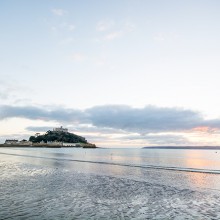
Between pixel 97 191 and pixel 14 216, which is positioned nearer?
pixel 14 216

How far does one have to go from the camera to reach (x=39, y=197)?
28672 millimetres

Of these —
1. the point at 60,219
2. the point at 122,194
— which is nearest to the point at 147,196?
the point at 122,194

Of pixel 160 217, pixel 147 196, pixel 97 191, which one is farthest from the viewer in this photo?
pixel 97 191

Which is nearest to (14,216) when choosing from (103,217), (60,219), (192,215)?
(60,219)

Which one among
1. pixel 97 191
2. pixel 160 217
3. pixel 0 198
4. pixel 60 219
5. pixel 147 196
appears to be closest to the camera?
pixel 60 219

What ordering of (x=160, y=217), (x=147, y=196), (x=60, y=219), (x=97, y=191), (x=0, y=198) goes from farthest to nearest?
1. (x=97, y=191)
2. (x=147, y=196)
3. (x=0, y=198)
4. (x=160, y=217)
5. (x=60, y=219)

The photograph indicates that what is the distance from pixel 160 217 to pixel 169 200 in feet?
24.5

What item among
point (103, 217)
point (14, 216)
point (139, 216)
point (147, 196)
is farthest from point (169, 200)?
point (14, 216)

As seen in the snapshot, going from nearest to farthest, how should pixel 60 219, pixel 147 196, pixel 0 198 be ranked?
pixel 60 219 → pixel 0 198 → pixel 147 196

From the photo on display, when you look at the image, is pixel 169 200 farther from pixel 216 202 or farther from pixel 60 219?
pixel 60 219

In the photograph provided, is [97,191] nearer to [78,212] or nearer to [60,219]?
[78,212]

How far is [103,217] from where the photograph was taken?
842 inches

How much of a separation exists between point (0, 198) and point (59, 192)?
7119mm

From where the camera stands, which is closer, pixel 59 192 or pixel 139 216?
pixel 139 216
